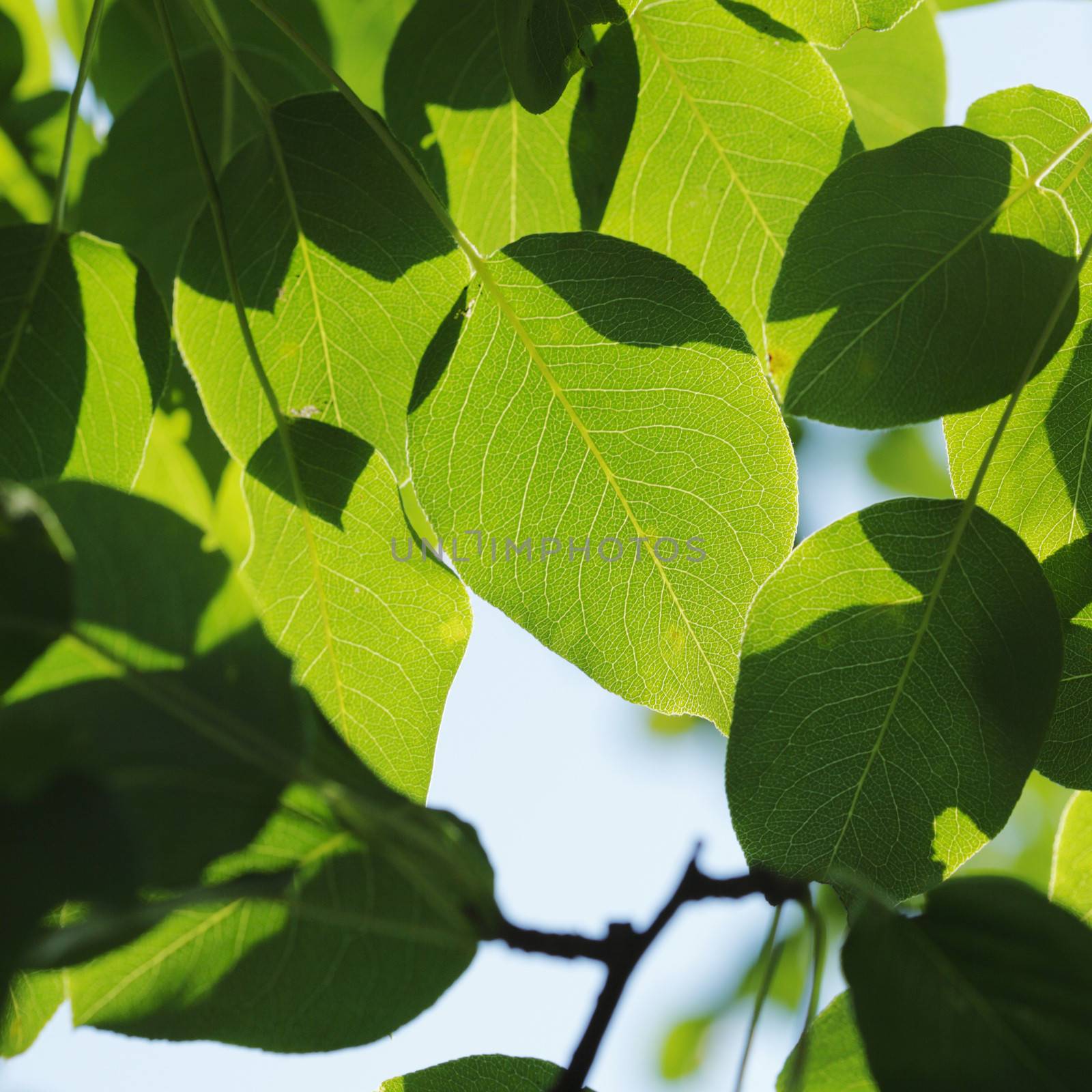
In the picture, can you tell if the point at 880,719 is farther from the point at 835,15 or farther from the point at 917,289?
the point at 835,15

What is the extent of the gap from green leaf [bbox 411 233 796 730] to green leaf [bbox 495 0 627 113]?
0.10 metres

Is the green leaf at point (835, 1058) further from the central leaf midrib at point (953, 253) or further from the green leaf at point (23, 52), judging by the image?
the green leaf at point (23, 52)

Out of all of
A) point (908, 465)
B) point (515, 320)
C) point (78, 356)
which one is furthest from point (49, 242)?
point (908, 465)

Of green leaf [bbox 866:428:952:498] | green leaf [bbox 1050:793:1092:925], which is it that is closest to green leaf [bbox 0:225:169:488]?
green leaf [bbox 1050:793:1092:925]

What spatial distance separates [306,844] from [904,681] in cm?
38

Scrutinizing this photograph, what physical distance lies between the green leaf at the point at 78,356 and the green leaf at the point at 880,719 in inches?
19.0

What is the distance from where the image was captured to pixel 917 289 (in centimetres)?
68

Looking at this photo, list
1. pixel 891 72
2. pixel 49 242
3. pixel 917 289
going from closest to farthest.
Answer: pixel 917 289 → pixel 49 242 → pixel 891 72

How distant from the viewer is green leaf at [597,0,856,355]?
75 centimetres

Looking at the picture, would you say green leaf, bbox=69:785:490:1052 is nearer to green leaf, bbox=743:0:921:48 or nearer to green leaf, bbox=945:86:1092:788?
green leaf, bbox=945:86:1092:788

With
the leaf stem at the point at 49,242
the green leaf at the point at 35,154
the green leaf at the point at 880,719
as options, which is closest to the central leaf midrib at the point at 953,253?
the green leaf at the point at 880,719

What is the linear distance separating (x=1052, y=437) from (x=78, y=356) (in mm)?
694

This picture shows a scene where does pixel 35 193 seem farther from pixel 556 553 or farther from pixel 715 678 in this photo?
pixel 715 678

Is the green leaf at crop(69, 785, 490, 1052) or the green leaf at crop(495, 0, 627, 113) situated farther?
the green leaf at crop(495, 0, 627, 113)
